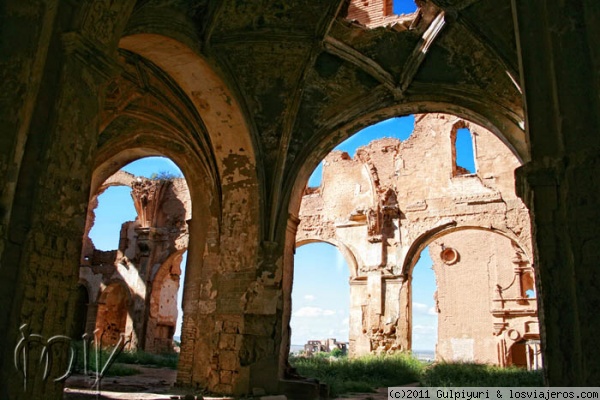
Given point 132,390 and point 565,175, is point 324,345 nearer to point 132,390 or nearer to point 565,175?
point 132,390

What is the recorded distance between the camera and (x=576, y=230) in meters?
2.98

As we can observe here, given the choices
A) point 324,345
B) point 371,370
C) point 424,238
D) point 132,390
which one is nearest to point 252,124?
point 132,390

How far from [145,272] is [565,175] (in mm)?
15210

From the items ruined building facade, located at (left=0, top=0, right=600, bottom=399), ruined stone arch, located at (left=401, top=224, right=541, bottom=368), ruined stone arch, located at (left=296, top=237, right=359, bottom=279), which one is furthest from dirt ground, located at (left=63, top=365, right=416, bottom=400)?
ruined stone arch, located at (left=401, top=224, right=541, bottom=368)

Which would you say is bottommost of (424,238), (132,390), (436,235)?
(132,390)

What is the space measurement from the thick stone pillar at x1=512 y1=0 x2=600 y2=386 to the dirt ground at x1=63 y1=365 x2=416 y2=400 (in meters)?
4.91

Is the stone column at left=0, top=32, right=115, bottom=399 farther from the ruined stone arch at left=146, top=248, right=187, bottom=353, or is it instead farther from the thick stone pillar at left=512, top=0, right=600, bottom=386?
the ruined stone arch at left=146, top=248, right=187, bottom=353

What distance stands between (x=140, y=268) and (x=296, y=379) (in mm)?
10356

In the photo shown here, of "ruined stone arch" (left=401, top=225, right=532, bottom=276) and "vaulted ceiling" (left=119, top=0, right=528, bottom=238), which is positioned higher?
"vaulted ceiling" (left=119, top=0, right=528, bottom=238)

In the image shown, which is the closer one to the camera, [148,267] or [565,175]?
[565,175]

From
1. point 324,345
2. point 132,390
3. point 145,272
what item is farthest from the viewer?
point 324,345

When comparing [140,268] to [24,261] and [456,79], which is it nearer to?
[456,79]

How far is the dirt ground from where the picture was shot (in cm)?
655

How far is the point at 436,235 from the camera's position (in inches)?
580
